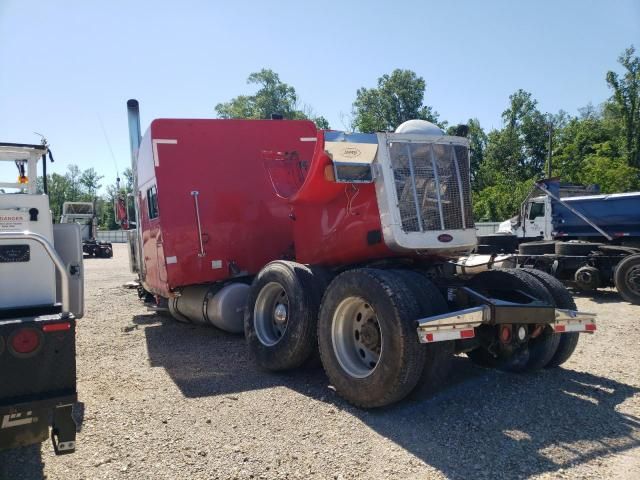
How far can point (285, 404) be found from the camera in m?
4.71

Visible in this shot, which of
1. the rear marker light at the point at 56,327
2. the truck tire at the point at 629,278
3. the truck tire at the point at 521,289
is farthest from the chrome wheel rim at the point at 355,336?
the truck tire at the point at 629,278

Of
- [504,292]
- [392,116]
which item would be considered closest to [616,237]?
[504,292]

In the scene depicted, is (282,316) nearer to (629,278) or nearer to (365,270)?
(365,270)

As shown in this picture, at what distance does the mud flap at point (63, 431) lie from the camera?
3090 mm

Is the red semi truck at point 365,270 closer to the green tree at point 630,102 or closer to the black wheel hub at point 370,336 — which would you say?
the black wheel hub at point 370,336

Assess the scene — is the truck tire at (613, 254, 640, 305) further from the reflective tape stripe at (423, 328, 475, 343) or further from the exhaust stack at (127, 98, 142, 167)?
the exhaust stack at (127, 98, 142, 167)

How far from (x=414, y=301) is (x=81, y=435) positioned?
2.87 m

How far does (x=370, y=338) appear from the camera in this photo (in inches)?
184

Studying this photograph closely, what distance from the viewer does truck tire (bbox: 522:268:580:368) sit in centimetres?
527

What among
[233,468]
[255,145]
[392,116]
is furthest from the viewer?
[392,116]

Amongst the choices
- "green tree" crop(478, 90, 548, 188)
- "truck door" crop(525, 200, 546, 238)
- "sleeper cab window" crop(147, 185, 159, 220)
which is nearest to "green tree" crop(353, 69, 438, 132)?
"green tree" crop(478, 90, 548, 188)

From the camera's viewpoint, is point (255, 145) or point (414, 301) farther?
point (255, 145)

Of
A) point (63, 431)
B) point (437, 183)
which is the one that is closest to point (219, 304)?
point (437, 183)

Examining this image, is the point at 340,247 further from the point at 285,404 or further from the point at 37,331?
the point at 37,331
